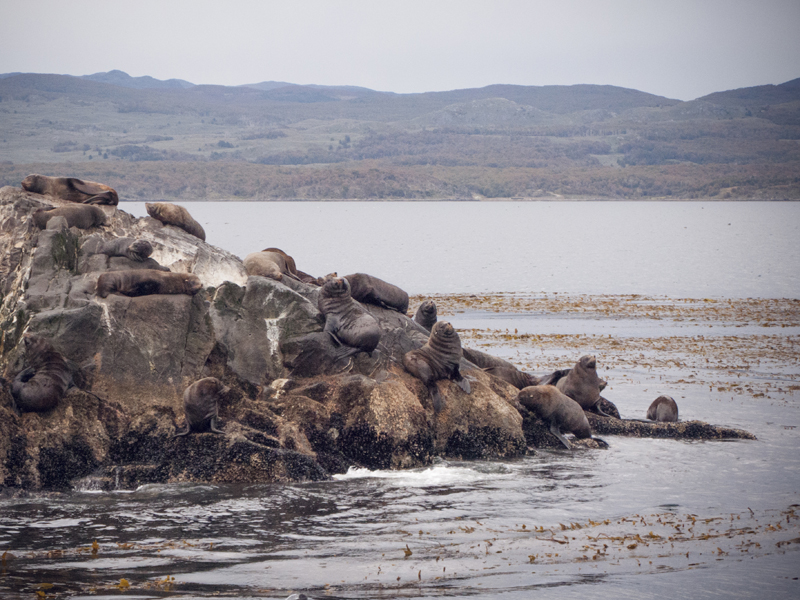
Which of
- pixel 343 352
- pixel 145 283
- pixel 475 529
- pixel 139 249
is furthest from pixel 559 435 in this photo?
pixel 139 249

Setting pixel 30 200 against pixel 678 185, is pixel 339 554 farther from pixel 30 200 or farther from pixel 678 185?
pixel 678 185

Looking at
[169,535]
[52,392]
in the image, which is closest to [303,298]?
[52,392]

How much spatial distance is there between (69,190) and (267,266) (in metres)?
3.62

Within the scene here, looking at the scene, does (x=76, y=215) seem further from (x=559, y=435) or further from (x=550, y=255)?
(x=550, y=255)

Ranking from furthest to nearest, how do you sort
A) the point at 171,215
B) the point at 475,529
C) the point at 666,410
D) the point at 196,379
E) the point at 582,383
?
the point at 171,215 → the point at 582,383 → the point at 666,410 → the point at 196,379 → the point at 475,529

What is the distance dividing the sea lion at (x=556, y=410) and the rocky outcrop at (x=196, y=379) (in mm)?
184

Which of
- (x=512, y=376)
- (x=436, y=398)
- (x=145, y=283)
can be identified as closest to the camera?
(x=145, y=283)

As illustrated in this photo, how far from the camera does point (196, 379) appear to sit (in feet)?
39.6

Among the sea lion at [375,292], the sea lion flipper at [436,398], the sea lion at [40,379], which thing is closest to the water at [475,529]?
the sea lion flipper at [436,398]

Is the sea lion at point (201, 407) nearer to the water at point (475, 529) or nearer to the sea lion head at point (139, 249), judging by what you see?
the water at point (475, 529)

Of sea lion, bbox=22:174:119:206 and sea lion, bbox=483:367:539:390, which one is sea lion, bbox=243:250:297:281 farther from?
sea lion, bbox=483:367:539:390

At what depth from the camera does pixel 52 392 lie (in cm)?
1111

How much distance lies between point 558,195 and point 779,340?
569ft

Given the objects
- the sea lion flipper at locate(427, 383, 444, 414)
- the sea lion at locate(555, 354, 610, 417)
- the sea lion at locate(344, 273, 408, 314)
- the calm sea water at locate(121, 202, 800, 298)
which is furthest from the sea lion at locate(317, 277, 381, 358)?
the calm sea water at locate(121, 202, 800, 298)
